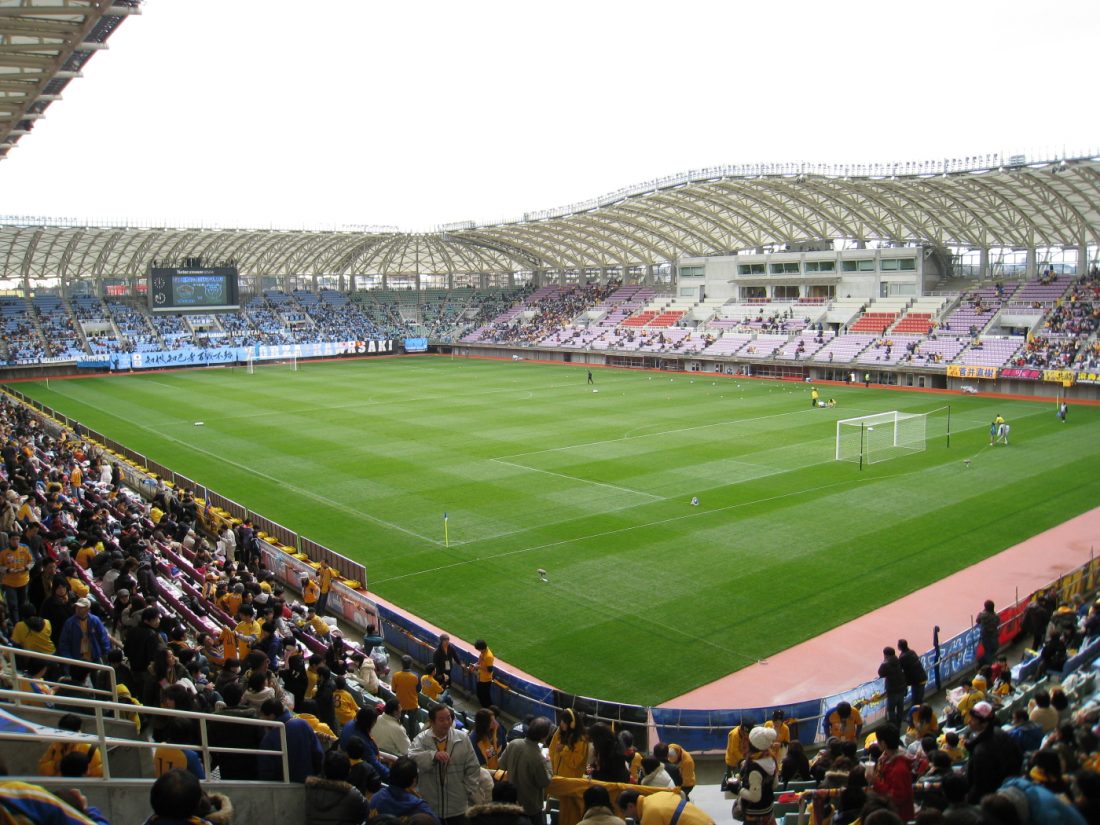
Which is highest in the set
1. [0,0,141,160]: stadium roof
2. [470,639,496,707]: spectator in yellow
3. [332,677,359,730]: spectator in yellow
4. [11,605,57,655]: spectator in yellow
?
[0,0,141,160]: stadium roof

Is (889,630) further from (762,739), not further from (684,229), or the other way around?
(684,229)

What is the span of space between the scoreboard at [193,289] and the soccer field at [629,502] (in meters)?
23.2

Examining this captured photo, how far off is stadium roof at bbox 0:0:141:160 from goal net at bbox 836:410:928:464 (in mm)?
27873

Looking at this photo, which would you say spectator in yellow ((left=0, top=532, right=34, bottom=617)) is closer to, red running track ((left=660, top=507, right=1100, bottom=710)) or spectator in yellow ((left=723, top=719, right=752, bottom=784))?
spectator in yellow ((left=723, top=719, right=752, bottom=784))

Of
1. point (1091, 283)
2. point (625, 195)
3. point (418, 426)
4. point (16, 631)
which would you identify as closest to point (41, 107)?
point (16, 631)

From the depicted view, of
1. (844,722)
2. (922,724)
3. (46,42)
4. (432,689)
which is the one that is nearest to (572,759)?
(922,724)

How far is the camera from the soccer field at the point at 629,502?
707 inches

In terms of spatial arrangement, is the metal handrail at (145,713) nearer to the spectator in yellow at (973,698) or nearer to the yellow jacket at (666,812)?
the yellow jacket at (666,812)

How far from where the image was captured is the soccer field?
17953 mm

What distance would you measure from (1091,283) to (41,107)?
62.0 meters

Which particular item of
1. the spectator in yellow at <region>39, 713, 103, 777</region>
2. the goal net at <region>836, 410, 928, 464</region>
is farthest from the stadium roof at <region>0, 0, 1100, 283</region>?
the spectator in yellow at <region>39, 713, 103, 777</region>

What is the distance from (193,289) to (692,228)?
4382cm

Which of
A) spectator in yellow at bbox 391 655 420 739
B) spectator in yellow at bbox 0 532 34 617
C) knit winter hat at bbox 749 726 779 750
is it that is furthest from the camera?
spectator in yellow at bbox 0 532 34 617

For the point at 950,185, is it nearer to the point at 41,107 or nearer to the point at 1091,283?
the point at 1091,283
